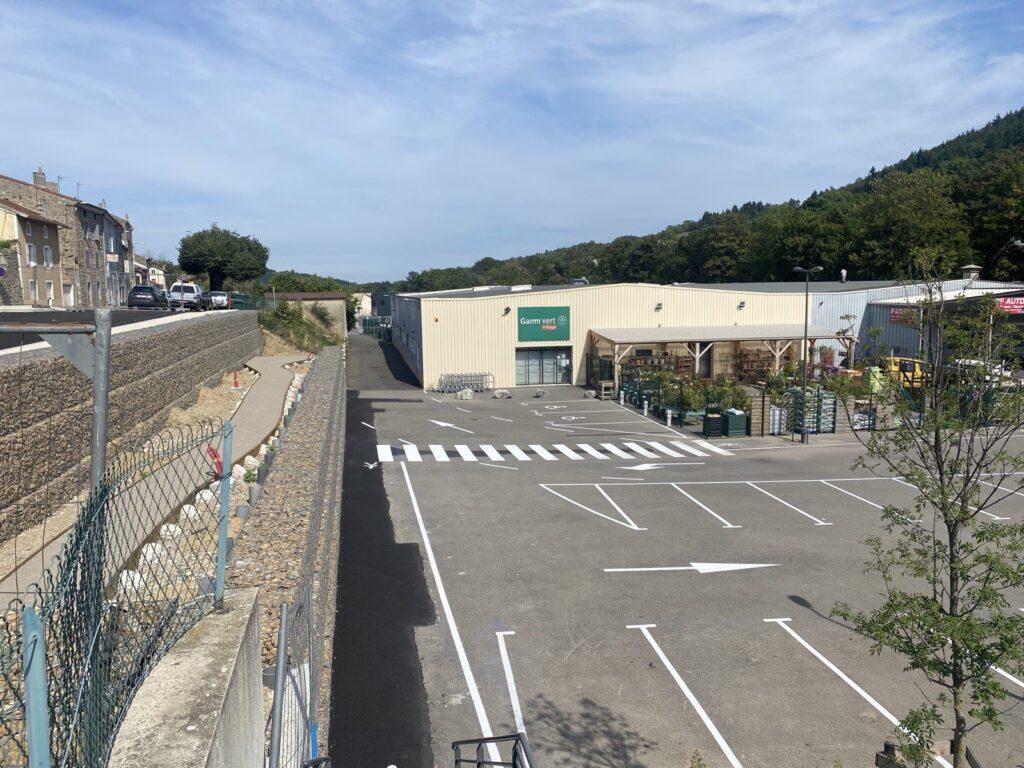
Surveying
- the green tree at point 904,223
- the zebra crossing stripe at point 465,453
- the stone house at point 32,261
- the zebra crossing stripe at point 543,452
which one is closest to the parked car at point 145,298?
the stone house at point 32,261

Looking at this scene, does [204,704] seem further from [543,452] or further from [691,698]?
[543,452]

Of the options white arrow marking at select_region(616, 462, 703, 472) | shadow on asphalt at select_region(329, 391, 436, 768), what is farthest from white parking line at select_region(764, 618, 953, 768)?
white arrow marking at select_region(616, 462, 703, 472)

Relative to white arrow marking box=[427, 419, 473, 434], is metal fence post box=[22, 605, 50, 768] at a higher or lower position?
higher

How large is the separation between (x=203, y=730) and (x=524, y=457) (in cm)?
2103

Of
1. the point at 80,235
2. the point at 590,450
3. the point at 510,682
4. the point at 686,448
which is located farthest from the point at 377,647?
the point at 80,235

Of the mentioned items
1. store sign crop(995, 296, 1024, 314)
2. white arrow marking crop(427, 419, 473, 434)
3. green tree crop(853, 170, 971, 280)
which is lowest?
white arrow marking crop(427, 419, 473, 434)

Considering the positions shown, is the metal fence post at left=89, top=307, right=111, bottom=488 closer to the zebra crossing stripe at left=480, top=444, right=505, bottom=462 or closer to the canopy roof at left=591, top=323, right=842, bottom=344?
the zebra crossing stripe at left=480, top=444, right=505, bottom=462

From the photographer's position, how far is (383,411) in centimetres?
3456

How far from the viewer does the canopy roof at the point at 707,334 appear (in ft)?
132

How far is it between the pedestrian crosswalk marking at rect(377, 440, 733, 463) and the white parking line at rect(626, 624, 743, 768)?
12732 mm

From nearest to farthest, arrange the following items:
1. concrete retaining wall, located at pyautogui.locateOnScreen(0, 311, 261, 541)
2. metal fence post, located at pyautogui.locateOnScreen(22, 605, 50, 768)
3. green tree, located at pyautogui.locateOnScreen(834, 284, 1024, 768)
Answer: metal fence post, located at pyautogui.locateOnScreen(22, 605, 50, 768), green tree, located at pyautogui.locateOnScreen(834, 284, 1024, 768), concrete retaining wall, located at pyautogui.locateOnScreen(0, 311, 261, 541)

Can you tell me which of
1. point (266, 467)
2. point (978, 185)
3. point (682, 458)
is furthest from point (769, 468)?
point (978, 185)

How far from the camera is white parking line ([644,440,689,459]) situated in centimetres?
2550

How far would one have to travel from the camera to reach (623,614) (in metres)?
12.6
